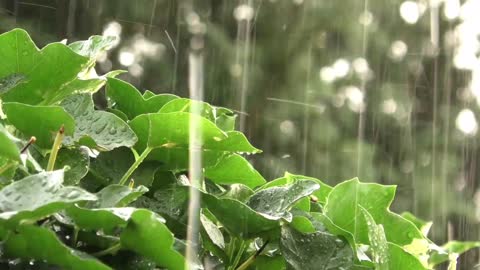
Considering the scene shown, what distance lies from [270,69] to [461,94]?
103cm

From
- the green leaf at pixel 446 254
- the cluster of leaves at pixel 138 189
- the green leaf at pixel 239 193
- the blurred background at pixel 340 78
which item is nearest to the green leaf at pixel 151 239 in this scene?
the cluster of leaves at pixel 138 189

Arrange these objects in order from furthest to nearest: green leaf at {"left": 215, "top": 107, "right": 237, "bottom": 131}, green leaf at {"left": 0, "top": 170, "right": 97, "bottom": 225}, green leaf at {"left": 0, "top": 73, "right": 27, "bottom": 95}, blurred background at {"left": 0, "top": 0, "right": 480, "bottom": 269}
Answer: blurred background at {"left": 0, "top": 0, "right": 480, "bottom": 269} → green leaf at {"left": 215, "top": 107, "right": 237, "bottom": 131} → green leaf at {"left": 0, "top": 73, "right": 27, "bottom": 95} → green leaf at {"left": 0, "top": 170, "right": 97, "bottom": 225}

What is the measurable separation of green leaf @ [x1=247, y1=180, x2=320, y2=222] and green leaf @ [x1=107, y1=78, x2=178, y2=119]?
0.09 meters

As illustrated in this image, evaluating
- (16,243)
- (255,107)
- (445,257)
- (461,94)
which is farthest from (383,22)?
(16,243)

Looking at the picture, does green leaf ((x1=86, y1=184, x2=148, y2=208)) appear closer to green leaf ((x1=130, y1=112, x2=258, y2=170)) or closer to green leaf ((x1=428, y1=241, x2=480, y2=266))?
green leaf ((x1=130, y1=112, x2=258, y2=170))

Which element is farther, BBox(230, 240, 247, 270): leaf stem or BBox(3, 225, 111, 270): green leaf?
BBox(230, 240, 247, 270): leaf stem

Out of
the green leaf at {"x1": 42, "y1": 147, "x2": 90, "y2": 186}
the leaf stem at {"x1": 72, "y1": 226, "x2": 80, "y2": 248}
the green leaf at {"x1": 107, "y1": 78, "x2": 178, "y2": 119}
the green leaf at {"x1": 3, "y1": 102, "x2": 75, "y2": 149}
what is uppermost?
the green leaf at {"x1": 107, "y1": 78, "x2": 178, "y2": 119}

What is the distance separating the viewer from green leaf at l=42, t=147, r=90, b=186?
0.35m

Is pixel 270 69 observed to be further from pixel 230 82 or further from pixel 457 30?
pixel 457 30

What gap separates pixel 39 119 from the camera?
34 centimetres

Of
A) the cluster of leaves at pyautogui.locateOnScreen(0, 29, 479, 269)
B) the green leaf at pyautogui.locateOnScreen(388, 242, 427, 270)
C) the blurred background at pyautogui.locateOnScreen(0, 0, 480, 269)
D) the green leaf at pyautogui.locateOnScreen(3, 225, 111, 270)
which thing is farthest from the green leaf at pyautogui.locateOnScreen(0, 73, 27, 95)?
the blurred background at pyautogui.locateOnScreen(0, 0, 480, 269)

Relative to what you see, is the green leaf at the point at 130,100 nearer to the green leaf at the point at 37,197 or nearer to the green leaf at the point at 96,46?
the green leaf at the point at 96,46

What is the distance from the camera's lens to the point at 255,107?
240cm

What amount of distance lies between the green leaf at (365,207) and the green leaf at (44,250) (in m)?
0.18
